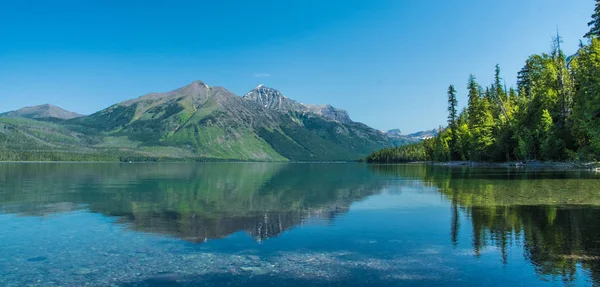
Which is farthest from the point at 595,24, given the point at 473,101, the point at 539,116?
the point at 473,101

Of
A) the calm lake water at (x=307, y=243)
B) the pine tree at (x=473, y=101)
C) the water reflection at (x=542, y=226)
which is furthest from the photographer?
the pine tree at (x=473, y=101)

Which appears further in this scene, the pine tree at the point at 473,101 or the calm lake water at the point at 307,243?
the pine tree at the point at 473,101

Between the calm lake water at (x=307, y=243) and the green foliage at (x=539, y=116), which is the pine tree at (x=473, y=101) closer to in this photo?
the green foliage at (x=539, y=116)

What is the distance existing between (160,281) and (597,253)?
19296mm

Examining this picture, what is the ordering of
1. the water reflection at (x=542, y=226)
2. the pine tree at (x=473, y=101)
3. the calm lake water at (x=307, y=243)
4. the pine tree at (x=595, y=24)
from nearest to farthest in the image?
Result: the calm lake water at (x=307, y=243) < the water reflection at (x=542, y=226) < the pine tree at (x=595, y=24) < the pine tree at (x=473, y=101)

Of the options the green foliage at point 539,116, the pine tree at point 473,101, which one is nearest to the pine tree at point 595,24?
the green foliage at point 539,116

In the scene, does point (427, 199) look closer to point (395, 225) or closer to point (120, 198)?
point (395, 225)

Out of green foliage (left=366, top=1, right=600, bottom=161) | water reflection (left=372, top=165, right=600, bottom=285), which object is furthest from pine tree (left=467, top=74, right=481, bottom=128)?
water reflection (left=372, top=165, right=600, bottom=285)

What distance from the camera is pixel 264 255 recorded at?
64.1 feet

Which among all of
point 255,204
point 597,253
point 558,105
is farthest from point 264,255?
point 558,105

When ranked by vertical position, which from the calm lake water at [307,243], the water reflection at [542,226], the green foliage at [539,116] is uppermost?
the green foliage at [539,116]

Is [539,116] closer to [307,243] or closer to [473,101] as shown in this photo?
[473,101]

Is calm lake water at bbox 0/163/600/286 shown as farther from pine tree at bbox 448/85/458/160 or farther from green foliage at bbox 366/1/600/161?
pine tree at bbox 448/85/458/160

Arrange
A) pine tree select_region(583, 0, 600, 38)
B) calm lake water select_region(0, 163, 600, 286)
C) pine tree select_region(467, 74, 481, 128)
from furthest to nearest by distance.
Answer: pine tree select_region(467, 74, 481, 128) → pine tree select_region(583, 0, 600, 38) → calm lake water select_region(0, 163, 600, 286)
